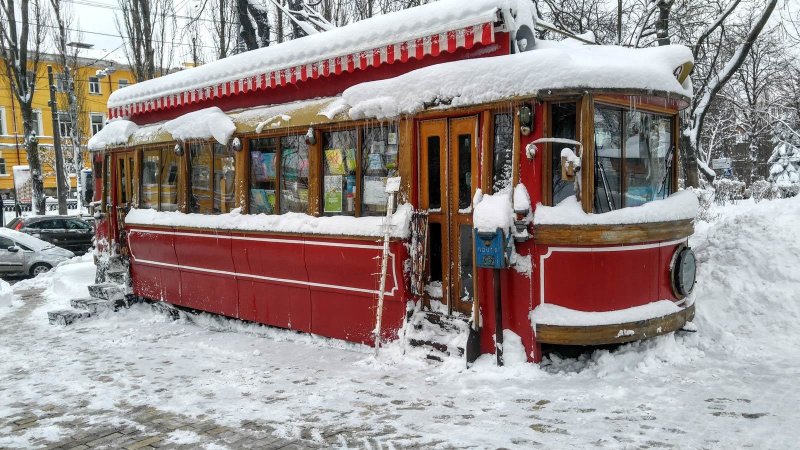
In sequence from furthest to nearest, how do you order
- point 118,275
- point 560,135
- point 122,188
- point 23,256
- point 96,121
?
point 96,121 < point 23,256 < point 122,188 < point 118,275 < point 560,135

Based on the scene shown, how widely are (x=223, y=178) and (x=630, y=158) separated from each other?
5372 millimetres

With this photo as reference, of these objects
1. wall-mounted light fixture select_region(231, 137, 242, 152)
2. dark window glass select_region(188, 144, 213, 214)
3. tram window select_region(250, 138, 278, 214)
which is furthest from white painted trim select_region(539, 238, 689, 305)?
dark window glass select_region(188, 144, 213, 214)

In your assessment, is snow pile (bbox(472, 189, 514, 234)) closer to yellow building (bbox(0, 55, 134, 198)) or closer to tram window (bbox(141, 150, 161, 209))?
tram window (bbox(141, 150, 161, 209))

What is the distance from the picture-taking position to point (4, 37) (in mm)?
24562

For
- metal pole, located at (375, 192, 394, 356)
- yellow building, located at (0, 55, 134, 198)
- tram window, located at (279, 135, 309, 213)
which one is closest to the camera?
metal pole, located at (375, 192, 394, 356)

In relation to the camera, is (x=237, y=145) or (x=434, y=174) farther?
(x=237, y=145)

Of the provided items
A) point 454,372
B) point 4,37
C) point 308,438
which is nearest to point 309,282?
point 454,372

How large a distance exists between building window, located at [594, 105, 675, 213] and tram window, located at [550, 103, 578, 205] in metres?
0.23

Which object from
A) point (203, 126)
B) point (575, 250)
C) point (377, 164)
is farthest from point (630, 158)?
point (203, 126)

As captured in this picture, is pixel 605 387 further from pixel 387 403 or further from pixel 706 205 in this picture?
pixel 706 205

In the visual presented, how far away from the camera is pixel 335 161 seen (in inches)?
296

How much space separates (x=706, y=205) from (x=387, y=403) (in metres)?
13.0

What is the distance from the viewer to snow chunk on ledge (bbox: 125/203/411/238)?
6.68 meters

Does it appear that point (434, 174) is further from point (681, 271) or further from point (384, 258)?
point (681, 271)
